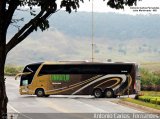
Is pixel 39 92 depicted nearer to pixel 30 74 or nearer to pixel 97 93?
pixel 30 74

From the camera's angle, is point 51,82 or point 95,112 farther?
point 51,82

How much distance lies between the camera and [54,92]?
5197 centimetres

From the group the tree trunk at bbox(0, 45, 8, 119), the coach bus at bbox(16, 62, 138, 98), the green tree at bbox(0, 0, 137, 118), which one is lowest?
the coach bus at bbox(16, 62, 138, 98)

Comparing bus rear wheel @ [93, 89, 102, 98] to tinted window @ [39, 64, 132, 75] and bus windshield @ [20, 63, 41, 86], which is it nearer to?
tinted window @ [39, 64, 132, 75]

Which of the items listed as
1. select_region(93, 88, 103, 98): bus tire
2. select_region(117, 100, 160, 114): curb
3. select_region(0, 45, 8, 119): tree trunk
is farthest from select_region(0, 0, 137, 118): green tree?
select_region(93, 88, 103, 98): bus tire

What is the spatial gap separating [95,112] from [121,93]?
14314mm

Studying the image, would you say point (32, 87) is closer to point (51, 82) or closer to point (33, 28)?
point (51, 82)

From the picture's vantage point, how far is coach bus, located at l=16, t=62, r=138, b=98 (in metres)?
50.6

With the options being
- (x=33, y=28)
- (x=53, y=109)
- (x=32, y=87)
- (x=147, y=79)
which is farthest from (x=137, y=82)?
(x=33, y=28)

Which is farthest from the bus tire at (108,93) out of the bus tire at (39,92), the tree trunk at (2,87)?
the tree trunk at (2,87)

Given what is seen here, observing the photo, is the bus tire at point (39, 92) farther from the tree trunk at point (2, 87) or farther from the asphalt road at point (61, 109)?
the tree trunk at point (2, 87)

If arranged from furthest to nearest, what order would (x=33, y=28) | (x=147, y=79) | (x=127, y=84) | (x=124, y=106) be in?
(x=147, y=79) < (x=127, y=84) < (x=124, y=106) < (x=33, y=28)

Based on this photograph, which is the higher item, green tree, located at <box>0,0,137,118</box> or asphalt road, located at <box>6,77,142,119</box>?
green tree, located at <box>0,0,137,118</box>

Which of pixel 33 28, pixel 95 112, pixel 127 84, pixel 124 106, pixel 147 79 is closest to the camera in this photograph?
pixel 33 28
